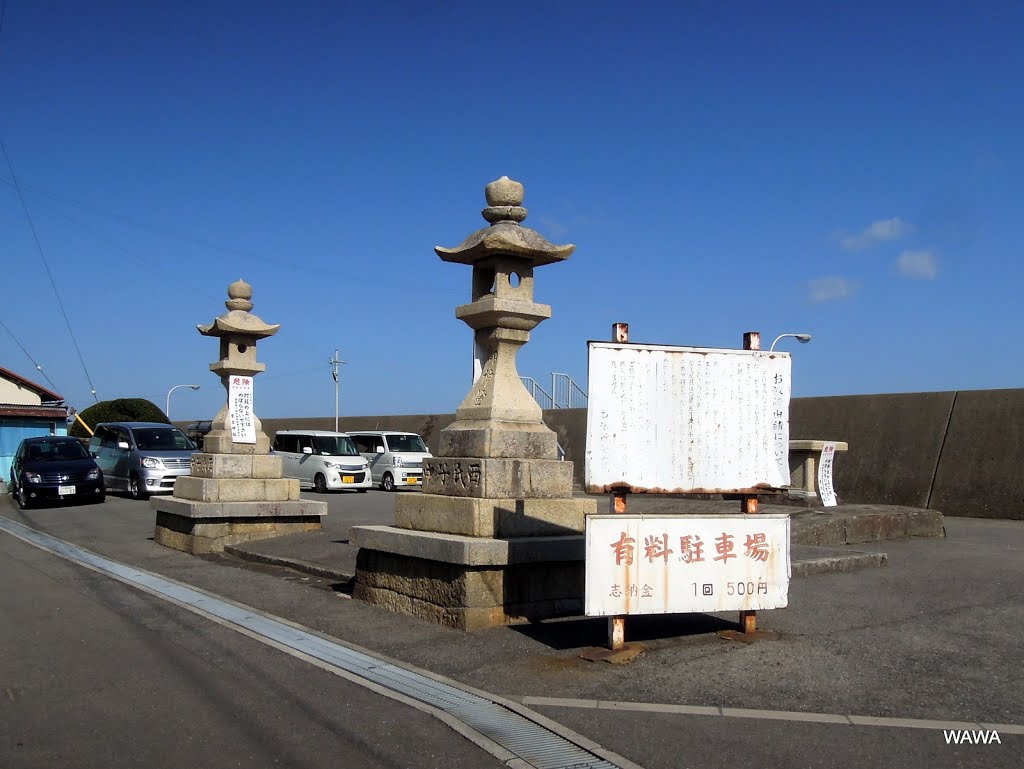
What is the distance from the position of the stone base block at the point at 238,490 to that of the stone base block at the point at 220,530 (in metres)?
0.30

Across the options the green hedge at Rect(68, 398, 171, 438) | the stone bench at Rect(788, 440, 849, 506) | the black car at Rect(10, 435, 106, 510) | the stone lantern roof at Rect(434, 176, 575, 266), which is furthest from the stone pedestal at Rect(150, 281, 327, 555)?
the green hedge at Rect(68, 398, 171, 438)

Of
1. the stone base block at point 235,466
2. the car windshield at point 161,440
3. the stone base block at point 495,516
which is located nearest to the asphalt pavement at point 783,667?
the stone base block at point 495,516

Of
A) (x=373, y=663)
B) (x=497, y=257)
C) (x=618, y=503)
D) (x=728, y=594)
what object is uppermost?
(x=497, y=257)

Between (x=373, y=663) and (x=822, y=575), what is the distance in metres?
4.95

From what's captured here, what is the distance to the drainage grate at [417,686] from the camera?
14.0 ft

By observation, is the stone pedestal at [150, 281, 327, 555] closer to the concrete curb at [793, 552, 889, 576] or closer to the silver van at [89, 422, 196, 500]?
the concrete curb at [793, 552, 889, 576]

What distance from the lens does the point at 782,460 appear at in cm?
652

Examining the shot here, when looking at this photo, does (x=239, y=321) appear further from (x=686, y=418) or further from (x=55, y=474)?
(x=55, y=474)

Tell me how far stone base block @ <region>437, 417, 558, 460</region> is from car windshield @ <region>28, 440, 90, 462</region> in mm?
16573

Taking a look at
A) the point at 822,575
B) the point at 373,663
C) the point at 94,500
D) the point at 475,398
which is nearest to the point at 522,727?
the point at 373,663

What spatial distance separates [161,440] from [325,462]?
4081mm

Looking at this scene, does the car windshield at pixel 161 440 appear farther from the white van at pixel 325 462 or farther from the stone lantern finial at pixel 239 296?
the stone lantern finial at pixel 239 296

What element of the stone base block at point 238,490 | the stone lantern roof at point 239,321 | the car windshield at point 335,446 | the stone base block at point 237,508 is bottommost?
the stone base block at point 237,508

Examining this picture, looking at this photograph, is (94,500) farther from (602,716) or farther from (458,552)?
(602,716)
